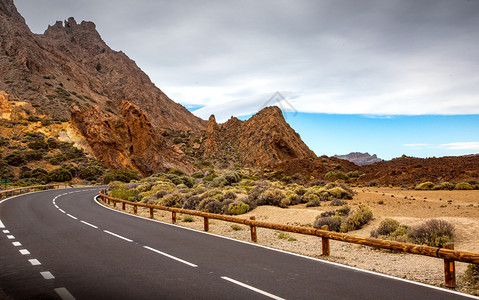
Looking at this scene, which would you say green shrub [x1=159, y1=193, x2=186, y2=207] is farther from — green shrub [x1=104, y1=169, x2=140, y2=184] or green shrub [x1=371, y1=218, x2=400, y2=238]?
green shrub [x1=104, y1=169, x2=140, y2=184]

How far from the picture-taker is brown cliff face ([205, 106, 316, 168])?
84.2m

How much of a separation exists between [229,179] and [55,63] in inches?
3261

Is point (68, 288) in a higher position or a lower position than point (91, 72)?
lower

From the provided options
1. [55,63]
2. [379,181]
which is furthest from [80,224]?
[55,63]

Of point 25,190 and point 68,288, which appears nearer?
point 68,288

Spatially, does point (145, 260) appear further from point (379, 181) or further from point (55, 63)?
point (55, 63)

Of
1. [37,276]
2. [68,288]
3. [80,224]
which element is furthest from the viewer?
[80,224]

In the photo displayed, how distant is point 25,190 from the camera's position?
3888 cm

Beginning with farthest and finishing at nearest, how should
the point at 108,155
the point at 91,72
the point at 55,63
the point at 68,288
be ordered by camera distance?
the point at 91,72, the point at 55,63, the point at 108,155, the point at 68,288

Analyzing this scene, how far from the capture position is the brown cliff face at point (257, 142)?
8419cm

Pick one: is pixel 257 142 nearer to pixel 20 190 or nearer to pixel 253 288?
pixel 20 190

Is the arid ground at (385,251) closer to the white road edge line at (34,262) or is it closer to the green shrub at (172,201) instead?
the green shrub at (172,201)

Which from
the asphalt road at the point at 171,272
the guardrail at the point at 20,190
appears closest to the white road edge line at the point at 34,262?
the asphalt road at the point at 171,272

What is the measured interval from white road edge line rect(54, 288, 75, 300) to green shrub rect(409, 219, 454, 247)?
931 centimetres
